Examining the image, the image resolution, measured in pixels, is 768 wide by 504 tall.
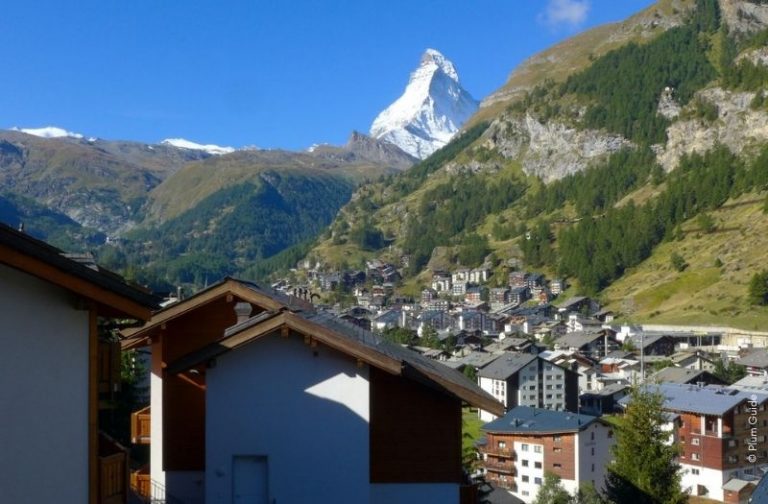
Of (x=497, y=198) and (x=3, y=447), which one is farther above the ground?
(x=497, y=198)

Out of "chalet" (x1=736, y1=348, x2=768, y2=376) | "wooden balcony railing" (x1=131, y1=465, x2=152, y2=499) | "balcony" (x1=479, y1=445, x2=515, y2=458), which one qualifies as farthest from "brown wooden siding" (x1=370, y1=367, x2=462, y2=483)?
"chalet" (x1=736, y1=348, x2=768, y2=376)

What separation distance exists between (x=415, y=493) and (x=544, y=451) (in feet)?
138

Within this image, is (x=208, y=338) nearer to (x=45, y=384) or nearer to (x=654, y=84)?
(x=45, y=384)

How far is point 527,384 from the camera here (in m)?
74.6

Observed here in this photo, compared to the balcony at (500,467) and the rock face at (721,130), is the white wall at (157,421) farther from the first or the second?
the rock face at (721,130)

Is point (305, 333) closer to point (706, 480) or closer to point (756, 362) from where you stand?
point (706, 480)

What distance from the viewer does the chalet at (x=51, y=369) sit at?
23.2 ft

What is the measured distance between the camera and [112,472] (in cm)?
839

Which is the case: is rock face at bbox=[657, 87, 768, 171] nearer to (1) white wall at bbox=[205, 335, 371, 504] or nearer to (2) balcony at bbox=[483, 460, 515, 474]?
(2) balcony at bbox=[483, 460, 515, 474]

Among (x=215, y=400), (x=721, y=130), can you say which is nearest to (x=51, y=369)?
(x=215, y=400)

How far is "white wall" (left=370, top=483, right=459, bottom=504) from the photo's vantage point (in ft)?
33.6

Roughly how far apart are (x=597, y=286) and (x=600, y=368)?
156 feet

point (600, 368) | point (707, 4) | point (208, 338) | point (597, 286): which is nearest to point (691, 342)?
point (600, 368)

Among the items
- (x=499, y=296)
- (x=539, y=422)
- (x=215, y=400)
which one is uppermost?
(x=215, y=400)
